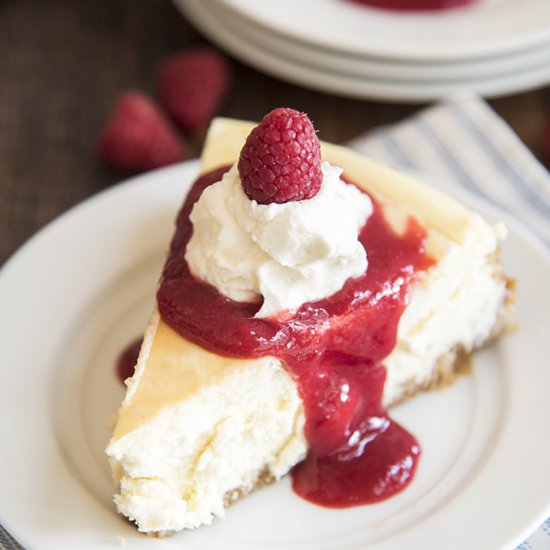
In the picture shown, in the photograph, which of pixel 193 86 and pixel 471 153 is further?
pixel 193 86

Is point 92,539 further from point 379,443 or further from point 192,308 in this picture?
point 379,443

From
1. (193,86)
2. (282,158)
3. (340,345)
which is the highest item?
(282,158)

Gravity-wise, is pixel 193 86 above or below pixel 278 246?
below

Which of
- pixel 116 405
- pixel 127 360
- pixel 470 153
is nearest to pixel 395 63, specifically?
pixel 470 153

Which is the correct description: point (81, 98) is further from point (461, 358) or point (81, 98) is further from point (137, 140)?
point (461, 358)

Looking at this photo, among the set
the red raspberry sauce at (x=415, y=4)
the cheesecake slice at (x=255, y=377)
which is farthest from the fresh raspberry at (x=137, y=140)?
the red raspberry sauce at (x=415, y=4)

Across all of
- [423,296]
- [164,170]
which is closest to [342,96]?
[164,170]
